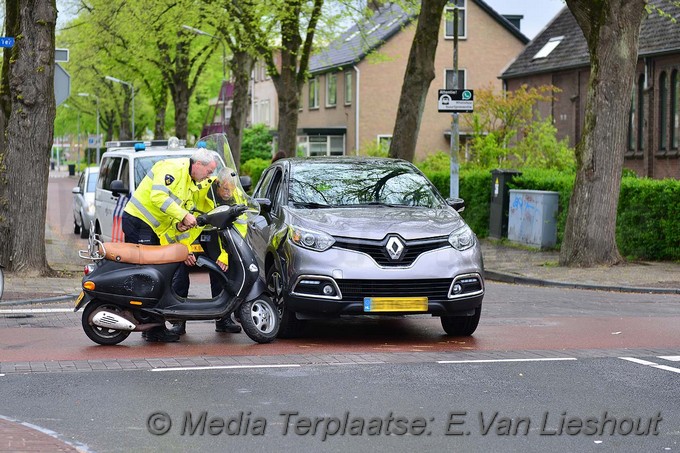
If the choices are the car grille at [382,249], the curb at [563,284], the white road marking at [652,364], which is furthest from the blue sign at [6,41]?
the white road marking at [652,364]

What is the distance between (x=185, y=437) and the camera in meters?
6.75

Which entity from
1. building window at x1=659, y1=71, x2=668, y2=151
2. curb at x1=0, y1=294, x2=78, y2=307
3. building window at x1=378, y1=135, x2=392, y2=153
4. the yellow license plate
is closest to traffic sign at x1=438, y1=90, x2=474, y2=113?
building window at x1=378, y1=135, x2=392, y2=153

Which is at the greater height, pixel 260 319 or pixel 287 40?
pixel 287 40

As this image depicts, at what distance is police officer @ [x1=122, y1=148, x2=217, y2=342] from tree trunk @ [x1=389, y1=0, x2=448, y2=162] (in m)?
13.3

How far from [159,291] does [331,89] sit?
5454 cm

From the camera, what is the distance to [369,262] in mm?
10320

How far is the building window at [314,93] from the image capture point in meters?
66.9

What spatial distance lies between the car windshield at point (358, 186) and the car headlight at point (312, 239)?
830 mm

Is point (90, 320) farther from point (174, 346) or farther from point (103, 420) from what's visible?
point (103, 420)

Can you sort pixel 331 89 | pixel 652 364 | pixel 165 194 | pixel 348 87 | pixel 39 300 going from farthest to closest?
pixel 331 89 < pixel 348 87 < pixel 39 300 < pixel 165 194 < pixel 652 364

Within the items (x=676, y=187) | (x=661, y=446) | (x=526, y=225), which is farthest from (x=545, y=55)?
(x=661, y=446)

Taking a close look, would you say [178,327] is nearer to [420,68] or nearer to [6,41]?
[6,41]

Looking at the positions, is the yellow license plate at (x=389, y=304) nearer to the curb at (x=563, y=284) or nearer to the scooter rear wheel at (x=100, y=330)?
the scooter rear wheel at (x=100, y=330)

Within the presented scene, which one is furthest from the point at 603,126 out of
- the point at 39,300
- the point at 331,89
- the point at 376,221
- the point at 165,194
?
the point at 331,89
